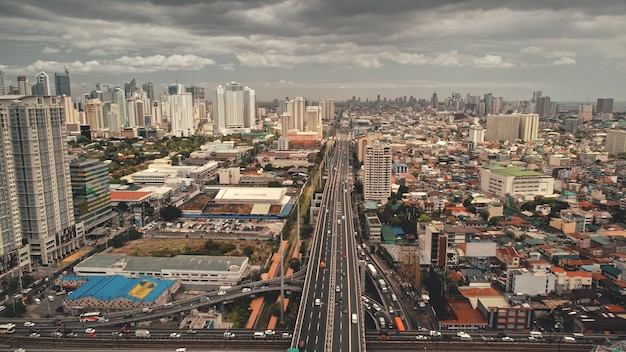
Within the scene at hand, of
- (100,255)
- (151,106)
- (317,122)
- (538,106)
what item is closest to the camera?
(100,255)

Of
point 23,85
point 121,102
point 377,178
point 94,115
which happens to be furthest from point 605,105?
point 23,85

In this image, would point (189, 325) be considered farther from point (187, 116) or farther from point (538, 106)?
point (538, 106)

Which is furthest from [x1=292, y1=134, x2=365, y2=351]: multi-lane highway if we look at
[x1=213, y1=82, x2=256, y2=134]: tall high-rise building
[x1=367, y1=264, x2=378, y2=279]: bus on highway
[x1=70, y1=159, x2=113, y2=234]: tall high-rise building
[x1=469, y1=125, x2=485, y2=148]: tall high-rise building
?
[x1=213, y1=82, x2=256, y2=134]: tall high-rise building

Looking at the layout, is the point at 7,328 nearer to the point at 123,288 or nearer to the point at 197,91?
the point at 123,288

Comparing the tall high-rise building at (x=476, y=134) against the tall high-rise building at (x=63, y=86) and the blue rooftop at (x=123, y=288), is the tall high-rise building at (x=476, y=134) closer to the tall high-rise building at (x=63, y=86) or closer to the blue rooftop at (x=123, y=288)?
the blue rooftop at (x=123, y=288)

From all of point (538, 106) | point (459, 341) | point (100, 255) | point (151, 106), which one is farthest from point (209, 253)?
point (538, 106)

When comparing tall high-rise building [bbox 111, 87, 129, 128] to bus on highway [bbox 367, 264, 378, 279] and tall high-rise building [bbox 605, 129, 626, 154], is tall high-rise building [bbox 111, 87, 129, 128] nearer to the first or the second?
bus on highway [bbox 367, 264, 378, 279]

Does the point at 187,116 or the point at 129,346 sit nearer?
the point at 129,346
